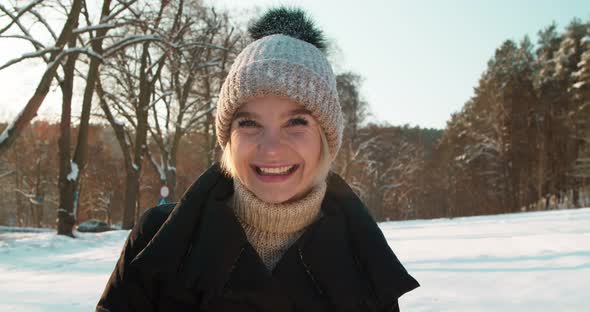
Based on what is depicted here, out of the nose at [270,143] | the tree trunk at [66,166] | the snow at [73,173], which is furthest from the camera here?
the snow at [73,173]

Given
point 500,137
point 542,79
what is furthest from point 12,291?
point 542,79

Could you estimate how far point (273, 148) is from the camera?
1.63m

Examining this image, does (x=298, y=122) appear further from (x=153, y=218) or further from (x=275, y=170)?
(x=153, y=218)

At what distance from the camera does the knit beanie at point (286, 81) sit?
5.49 ft

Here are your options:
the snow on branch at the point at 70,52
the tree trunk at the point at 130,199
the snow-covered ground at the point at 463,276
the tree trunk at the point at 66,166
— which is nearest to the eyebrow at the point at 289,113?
the snow-covered ground at the point at 463,276

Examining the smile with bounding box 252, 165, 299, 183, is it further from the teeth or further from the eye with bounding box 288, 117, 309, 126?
the eye with bounding box 288, 117, 309, 126

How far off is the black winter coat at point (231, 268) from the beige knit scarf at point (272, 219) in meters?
0.07

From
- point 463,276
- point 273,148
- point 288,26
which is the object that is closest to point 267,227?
point 273,148

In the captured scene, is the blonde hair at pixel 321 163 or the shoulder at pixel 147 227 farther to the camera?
the blonde hair at pixel 321 163

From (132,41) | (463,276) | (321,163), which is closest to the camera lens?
(321,163)

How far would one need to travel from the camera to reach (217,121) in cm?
188

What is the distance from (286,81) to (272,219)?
51cm

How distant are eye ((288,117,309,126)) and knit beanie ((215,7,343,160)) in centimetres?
5

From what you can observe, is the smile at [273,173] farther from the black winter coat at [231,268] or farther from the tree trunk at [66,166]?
the tree trunk at [66,166]
